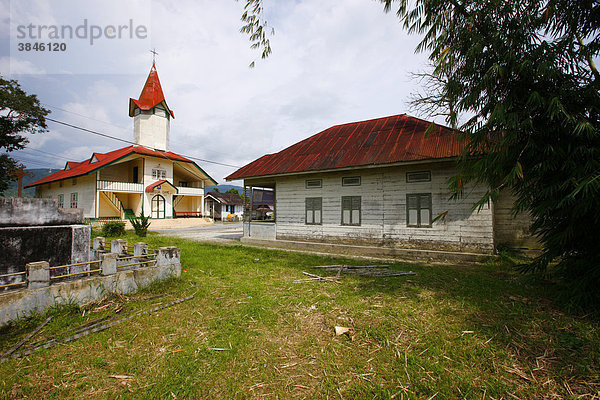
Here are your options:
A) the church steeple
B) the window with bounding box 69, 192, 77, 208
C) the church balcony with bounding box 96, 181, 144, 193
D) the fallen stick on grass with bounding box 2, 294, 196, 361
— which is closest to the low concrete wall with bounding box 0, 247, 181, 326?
the fallen stick on grass with bounding box 2, 294, 196, 361

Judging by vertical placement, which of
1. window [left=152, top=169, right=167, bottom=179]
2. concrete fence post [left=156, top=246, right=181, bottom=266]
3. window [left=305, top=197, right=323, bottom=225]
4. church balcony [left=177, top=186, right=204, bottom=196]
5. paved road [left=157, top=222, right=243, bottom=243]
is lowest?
paved road [left=157, top=222, right=243, bottom=243]

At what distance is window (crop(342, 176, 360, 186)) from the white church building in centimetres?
2173

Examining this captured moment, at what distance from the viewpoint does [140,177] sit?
26750 mm

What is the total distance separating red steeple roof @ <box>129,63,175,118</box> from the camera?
28.9 m

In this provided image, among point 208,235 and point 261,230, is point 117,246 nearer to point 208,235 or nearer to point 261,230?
point 261,230

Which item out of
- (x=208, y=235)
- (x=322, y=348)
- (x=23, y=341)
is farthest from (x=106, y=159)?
(x=322, y=348)

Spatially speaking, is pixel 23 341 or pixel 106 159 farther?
pixel 106 159

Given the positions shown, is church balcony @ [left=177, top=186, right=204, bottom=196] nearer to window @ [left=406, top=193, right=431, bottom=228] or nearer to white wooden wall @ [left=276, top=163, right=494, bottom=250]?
white wooden wall @ [left=276, top=163, right=494, bottom=250]

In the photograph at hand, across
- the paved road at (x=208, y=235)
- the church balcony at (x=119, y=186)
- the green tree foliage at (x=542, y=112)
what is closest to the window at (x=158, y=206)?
the church balcony at (x=119, y=186)

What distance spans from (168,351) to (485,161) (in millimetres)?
6087

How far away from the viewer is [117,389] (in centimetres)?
279

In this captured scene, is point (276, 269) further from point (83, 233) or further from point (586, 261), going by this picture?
point (586, 261)

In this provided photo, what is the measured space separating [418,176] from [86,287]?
10.1m

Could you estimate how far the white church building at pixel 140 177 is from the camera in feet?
81.6
